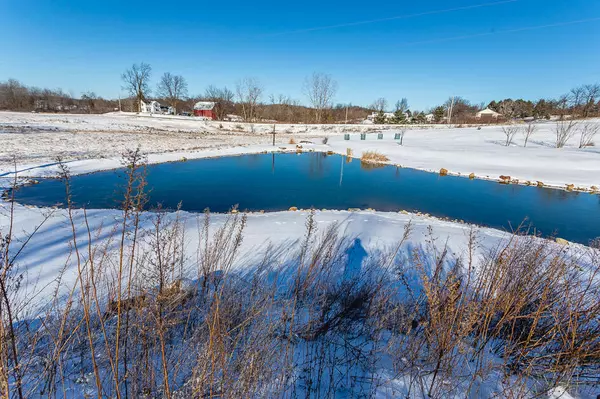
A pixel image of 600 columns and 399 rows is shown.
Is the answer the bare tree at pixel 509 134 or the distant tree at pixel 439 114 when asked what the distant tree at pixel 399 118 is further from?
the bare tree at pixel 509 134

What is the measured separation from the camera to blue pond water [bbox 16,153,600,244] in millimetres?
9484

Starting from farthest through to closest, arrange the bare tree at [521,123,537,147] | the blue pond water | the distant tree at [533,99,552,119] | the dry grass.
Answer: the distant tree at [533,99,552,119], the bare tree at [521,123,537,147], the dry grass, the blue pond water

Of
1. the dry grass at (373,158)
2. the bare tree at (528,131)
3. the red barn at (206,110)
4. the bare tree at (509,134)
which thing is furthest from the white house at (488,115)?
the red barn at (206,110)

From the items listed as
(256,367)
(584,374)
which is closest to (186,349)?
(256,367)

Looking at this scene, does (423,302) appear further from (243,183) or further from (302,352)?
(243,183)

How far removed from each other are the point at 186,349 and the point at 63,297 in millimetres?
2326

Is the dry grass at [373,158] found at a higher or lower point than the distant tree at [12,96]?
lower

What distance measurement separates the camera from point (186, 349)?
7.31ft

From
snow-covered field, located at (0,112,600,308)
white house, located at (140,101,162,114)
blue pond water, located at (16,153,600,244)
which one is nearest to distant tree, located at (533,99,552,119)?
snow-covered field, located at (0,112,600,308)

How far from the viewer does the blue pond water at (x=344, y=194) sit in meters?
9.48

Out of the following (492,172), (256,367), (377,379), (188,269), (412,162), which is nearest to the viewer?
(256,367)

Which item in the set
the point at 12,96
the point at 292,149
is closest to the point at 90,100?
the point at 12,96

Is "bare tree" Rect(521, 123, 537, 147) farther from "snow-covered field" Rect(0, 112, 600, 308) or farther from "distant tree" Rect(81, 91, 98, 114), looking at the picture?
"distant tree" Rect(81, 91, 98, 114)

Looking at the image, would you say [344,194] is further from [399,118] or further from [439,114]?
[439,114]
